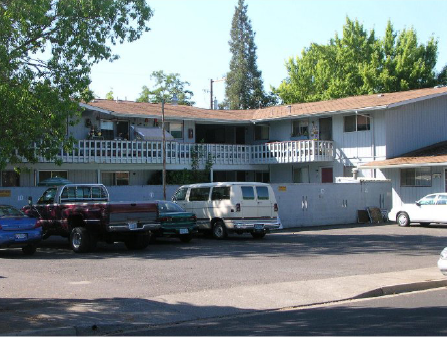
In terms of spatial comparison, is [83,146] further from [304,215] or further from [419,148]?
[419,148]

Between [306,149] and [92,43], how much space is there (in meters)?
17.7

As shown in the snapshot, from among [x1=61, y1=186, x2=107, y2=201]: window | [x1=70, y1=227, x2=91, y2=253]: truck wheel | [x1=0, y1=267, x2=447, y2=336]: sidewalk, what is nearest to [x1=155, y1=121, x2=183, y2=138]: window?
[x1=61, y1=186, x2=107, y2=201]: window

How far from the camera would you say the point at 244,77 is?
67250 mm

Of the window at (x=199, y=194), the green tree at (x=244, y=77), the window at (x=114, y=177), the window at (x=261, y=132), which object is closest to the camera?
the window at (x=199, y=194)

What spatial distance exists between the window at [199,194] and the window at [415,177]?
1439 centimetres

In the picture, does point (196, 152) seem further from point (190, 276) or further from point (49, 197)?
point (190, 276)

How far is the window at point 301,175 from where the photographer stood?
124 ft

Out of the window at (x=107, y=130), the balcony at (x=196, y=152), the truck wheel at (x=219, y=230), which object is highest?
the window at (x=107, y=130)

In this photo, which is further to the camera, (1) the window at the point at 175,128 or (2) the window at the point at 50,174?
(1) the window at the point at 175,128

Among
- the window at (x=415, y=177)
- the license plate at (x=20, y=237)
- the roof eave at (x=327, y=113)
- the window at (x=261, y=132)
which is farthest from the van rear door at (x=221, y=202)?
the window at (x=261, y=132)

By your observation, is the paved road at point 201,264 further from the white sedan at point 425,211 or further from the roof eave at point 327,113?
the roof eave at point 327,113

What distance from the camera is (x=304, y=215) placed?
28203 millimetres

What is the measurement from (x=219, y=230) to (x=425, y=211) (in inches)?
405

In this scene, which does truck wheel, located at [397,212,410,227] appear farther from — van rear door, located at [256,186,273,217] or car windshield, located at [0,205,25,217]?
car windshield, located at [0,205,25,217]
